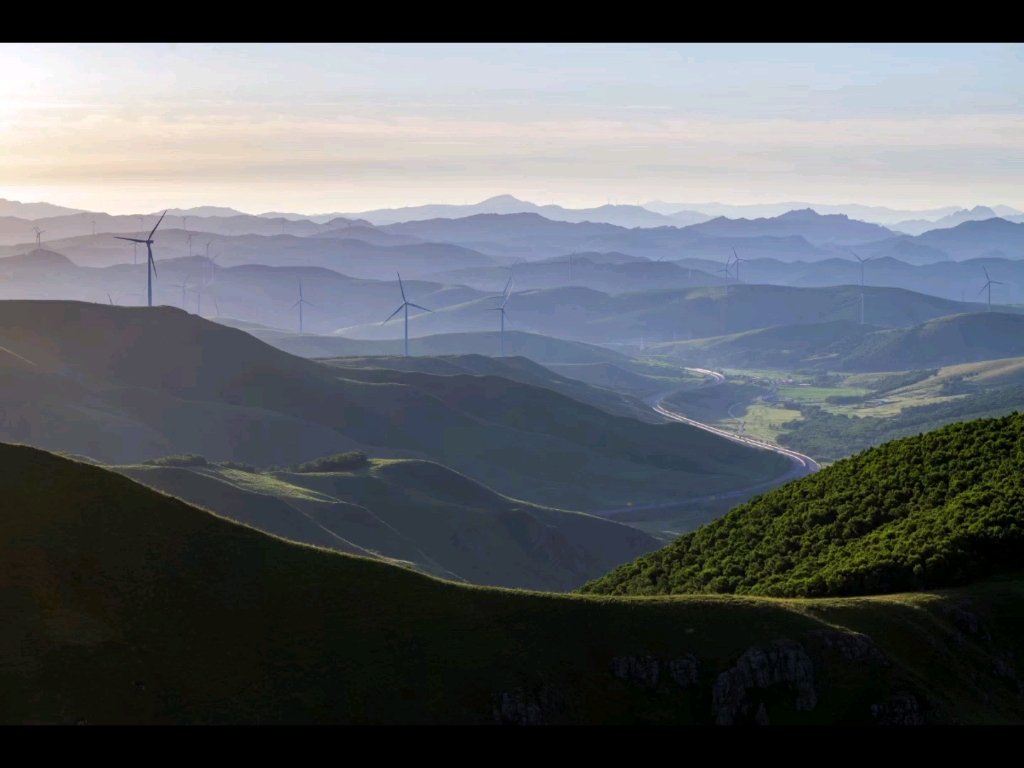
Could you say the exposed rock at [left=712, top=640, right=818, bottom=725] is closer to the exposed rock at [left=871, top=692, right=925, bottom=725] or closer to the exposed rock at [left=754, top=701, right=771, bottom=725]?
the exposed rock at [left=754, top=701, right=771, bottom=725]

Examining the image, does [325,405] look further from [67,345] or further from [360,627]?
[360,627]

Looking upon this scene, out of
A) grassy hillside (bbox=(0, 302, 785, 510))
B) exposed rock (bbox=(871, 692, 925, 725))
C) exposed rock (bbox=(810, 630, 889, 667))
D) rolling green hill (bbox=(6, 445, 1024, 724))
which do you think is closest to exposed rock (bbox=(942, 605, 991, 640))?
rolling green hill (bbox=(6, 445, 1024, 724))

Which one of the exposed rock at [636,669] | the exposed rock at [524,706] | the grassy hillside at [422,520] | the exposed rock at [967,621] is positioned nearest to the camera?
the exposed rock at [524,706]

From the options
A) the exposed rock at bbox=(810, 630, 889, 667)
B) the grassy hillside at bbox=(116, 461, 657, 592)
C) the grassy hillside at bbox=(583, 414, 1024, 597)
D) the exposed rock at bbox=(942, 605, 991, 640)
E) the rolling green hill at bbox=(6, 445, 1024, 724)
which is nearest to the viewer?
the rolling green hill at bbox=(6, 445, 1024, 724)

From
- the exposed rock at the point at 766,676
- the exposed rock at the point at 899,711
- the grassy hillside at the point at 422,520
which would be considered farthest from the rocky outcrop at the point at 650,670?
the grassy hillside at the point at 422,520

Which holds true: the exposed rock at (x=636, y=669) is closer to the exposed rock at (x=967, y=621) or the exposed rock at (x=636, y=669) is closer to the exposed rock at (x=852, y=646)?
the exposed rock at (x=852, y=646)

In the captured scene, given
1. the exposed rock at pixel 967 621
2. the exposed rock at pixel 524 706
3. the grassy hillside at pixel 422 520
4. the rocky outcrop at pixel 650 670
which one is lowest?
the grassy hillside at pixel 422 520
